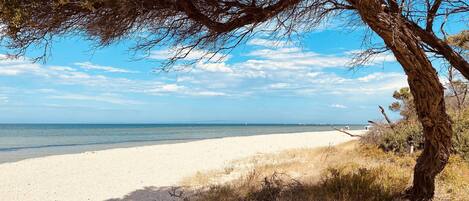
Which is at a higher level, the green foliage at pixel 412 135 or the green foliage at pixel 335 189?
the green foliage at pixel 412 135

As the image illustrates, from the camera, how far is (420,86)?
5266 millimetres

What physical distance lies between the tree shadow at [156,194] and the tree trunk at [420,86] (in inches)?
193

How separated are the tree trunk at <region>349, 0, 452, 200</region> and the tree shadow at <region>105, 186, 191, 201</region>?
490cm

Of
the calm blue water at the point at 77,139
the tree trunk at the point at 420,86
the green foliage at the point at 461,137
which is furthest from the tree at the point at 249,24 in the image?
the calm blue water at the point at 77,139

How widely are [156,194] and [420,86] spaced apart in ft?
23.1

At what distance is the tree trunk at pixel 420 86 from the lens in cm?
480

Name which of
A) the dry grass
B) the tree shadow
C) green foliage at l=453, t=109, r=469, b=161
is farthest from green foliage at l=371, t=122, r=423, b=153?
the tree shadow

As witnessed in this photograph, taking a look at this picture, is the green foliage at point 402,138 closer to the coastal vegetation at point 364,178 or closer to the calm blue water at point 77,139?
the coastal vegetation at point 364,178

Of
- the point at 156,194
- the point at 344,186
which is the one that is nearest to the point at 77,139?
the point at 156,194

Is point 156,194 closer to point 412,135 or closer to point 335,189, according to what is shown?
point 335,189

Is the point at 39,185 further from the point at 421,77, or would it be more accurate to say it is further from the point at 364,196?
the point at 421,77

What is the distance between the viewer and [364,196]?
6.50 meters

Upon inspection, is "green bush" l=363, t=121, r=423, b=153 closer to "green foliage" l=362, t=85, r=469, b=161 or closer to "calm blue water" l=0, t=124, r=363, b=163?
"green foliage" l=362, t=85, r=469, b=161

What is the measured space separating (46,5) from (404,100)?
17247mm
